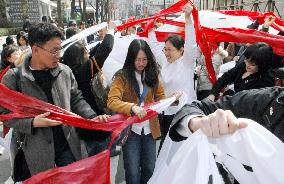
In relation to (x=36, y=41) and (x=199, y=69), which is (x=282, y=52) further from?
(x=36, y=41)

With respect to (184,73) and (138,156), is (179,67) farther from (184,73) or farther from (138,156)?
(138,156)

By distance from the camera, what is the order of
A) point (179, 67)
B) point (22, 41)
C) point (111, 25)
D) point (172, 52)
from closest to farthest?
point (179, 67), point (172, 52), point (111, 25), point (22, 41)

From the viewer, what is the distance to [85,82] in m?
3.84

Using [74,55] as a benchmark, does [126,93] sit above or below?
below

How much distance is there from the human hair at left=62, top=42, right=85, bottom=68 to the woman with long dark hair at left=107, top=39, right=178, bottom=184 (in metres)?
0.54

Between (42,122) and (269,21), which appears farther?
(269,21)

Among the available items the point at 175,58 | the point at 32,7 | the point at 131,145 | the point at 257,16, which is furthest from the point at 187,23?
the point at 32,7

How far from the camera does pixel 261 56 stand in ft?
11.4

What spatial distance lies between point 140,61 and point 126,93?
12.7 inches

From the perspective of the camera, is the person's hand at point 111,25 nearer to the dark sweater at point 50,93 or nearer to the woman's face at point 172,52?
the woman's face at point 172,52

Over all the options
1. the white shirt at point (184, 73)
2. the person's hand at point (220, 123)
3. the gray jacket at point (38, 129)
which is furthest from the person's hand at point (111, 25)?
the person's hand at point (220, 123)

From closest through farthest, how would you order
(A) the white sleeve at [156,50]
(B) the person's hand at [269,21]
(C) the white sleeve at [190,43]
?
1. (C) the white sleeve at [190,43]
2. (A) the white sleeve at [156,50]
3. (B) the person's hand at [269,21]

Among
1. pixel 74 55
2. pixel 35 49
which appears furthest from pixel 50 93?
pixel 74 55

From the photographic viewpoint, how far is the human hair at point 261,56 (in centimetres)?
348
